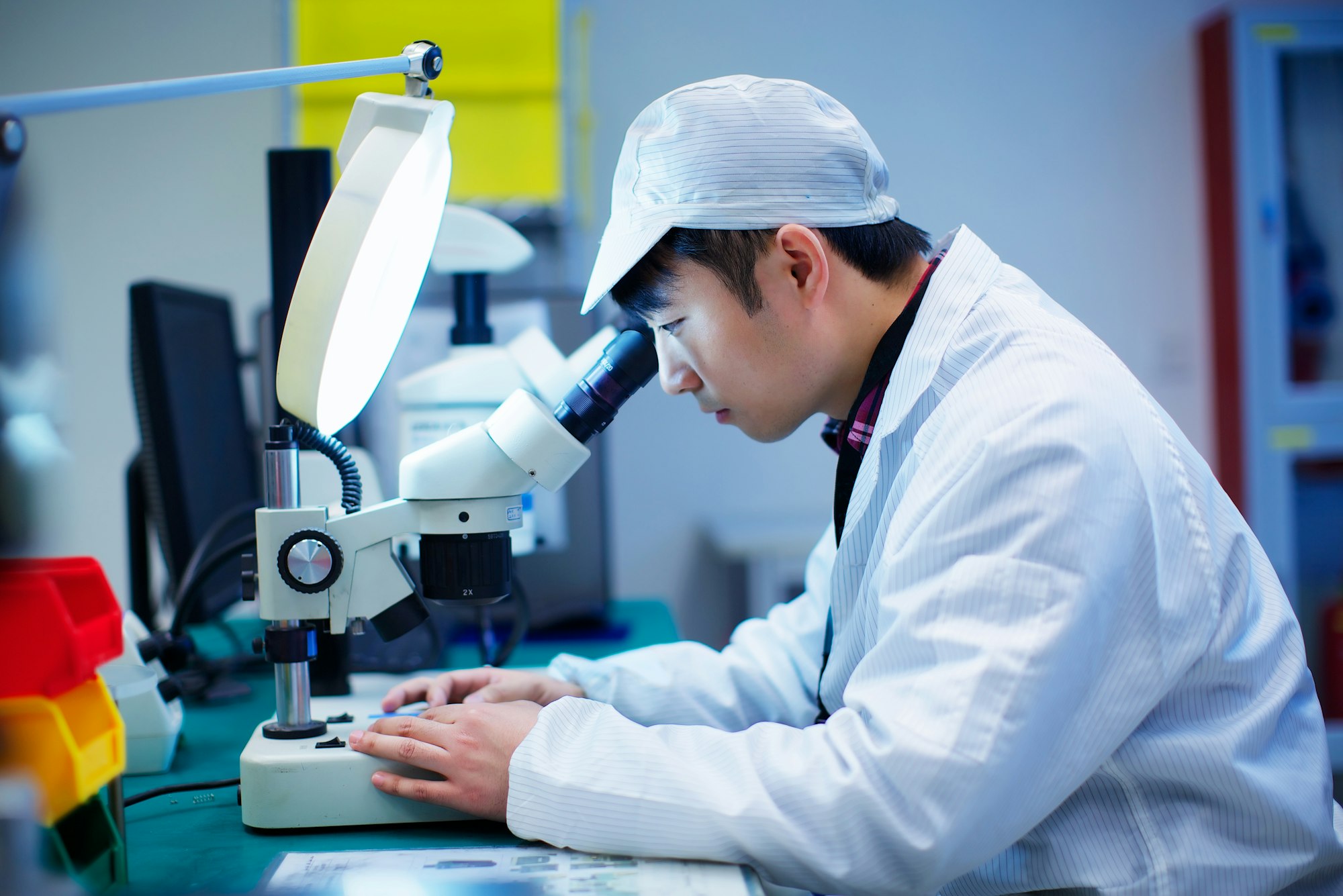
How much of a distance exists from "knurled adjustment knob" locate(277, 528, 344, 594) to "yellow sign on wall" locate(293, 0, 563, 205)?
163cm

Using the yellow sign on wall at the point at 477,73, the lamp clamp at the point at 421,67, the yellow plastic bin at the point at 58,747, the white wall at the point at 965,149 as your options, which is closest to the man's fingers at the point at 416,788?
the yellow plastic bin at the point at 58,747

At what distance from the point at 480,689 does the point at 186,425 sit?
650mm

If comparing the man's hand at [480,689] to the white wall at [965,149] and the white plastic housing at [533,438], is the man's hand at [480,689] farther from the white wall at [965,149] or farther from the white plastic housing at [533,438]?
the white wall at [965,149]

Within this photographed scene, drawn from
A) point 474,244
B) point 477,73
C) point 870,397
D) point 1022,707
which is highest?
point 477,73

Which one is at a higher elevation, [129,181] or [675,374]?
[129,181]

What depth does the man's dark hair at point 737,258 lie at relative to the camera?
3.09 feet

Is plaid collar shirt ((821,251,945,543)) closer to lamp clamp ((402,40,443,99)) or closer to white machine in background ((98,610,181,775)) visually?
Result: lamp clamp ((402,40,443,99))

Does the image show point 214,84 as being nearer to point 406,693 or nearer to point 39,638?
point 39,638

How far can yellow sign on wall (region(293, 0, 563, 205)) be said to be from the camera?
228cm

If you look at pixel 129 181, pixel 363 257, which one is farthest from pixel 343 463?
pixel 129 181

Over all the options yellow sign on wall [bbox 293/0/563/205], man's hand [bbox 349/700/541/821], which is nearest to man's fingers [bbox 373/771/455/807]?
man's hand [bbox 349/700/541/821]

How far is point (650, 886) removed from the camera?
0.67 m

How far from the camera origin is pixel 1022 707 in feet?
2.20

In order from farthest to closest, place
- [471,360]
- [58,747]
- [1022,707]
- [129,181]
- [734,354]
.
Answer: [129,181] < [471,360] < [734,354] < [1022,707] < [58,747]
